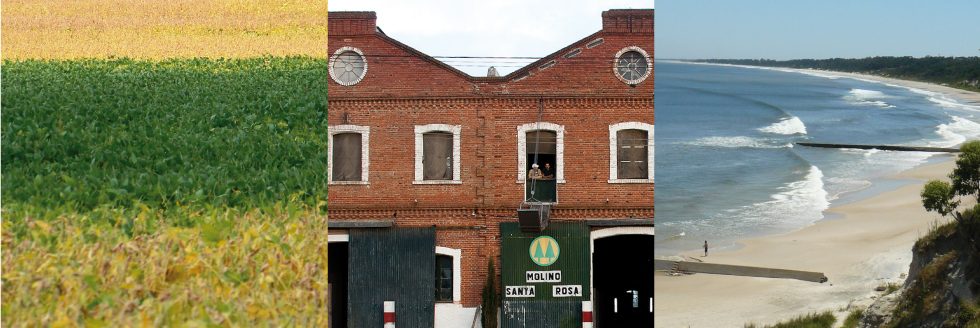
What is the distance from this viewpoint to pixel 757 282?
407 inches

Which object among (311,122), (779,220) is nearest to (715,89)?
(779,220)

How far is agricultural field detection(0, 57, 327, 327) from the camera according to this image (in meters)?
10.1

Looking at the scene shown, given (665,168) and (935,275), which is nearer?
(935,275)

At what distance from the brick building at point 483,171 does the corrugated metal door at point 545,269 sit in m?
0.01

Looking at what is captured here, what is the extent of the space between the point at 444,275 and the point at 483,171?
0.97 metres

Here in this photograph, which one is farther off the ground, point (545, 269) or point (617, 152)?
point (617, 152)

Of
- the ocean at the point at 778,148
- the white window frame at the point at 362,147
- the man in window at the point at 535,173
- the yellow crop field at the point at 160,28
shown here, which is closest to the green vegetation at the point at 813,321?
the ocean at the point at 778,148

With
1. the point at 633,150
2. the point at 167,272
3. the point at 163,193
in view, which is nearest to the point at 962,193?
the point at 633,150

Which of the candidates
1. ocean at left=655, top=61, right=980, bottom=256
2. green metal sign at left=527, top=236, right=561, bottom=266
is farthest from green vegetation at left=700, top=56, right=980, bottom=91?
green metal sign at left=527, top=236, right=561, bottom=266

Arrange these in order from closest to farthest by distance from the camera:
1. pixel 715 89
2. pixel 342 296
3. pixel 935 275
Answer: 1. pixel 935 275
2. pixel 342 296
3. pixel 715 89

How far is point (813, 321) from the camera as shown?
9.90m

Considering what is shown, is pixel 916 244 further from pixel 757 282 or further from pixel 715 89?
pixel 715 89

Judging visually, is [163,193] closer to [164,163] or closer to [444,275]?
[164,163]

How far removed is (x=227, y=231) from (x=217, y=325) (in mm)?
966
